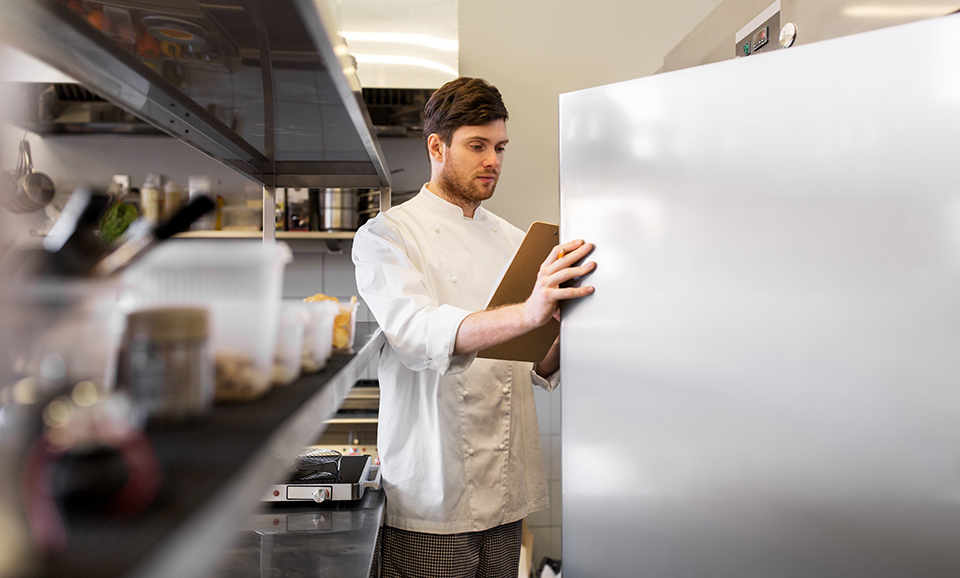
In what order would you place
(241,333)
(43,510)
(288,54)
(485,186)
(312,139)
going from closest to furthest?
(43,510) < (241,333) < (288,54) < (312,139) < (485,186)

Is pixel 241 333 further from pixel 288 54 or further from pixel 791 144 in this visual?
pixel 791 144

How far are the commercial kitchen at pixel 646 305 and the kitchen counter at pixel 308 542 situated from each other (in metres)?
0.01

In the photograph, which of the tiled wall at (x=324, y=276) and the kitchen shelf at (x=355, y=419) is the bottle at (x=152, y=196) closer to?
the tiled wall at (x=324, y=276)

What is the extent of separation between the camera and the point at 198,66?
924mm

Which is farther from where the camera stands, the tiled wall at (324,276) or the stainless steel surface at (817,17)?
the tiled wall at (324,276)

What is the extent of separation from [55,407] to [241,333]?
0.54 ft

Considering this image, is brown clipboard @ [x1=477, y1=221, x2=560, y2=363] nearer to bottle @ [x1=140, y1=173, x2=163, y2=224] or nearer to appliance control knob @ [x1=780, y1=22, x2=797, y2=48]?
appliance control knob @ [x1=780, y1=22, x2=797, y2=48]

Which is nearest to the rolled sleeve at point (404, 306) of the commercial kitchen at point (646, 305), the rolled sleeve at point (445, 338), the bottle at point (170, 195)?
the rolled sleeve at point (445, 338)

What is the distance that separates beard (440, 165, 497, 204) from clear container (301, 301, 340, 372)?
0.91 metres

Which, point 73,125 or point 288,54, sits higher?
point 73,125

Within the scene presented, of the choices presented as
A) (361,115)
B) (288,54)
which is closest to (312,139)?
(361,115)

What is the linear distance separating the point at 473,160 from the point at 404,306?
18.3 inches

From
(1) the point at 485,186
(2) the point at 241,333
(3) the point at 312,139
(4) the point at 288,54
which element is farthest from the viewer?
(1) the point at 485,186

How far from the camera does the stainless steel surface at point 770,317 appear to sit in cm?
85
